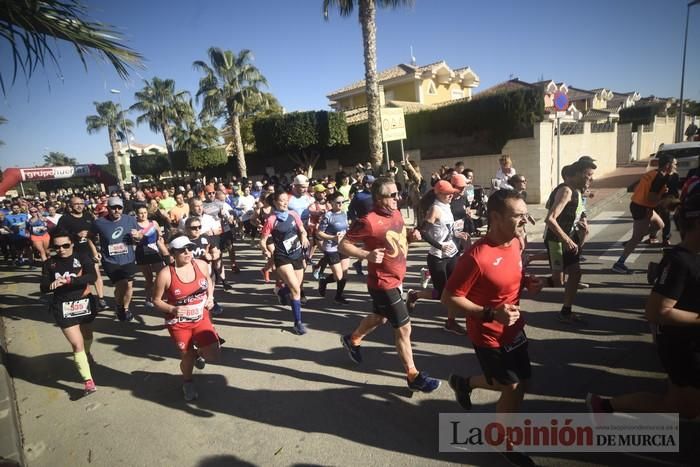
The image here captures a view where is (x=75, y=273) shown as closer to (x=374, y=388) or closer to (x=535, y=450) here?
(x=374, y=388)

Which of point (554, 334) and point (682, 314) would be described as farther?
point (554, 334)

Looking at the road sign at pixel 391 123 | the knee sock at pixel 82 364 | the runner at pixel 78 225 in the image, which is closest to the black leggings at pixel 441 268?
A: the knee sock at pixel 82 364

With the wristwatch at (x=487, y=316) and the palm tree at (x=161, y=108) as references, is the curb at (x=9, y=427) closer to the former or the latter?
the wristwatch at (x=487, y=316)

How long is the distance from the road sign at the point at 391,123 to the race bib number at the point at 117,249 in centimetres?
723

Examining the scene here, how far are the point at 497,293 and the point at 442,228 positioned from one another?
1.92 m

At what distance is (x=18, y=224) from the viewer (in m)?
11.7

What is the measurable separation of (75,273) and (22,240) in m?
11.0

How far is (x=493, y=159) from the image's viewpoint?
46.2ft

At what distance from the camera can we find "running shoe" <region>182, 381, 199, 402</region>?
3.67 m

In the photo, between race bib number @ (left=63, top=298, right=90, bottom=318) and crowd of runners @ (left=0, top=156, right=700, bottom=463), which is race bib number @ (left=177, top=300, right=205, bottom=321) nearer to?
crowd of runners @ (left=0, top=156, right=700, bottom=463)

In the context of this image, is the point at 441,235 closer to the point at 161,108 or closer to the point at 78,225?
the point at 78,225

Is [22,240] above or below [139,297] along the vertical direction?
above

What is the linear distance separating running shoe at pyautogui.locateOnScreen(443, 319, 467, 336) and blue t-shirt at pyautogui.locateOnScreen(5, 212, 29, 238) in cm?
1356

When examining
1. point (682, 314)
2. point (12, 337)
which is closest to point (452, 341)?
point (682, 314)
